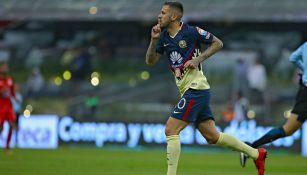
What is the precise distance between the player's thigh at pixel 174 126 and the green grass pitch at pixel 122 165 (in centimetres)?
319

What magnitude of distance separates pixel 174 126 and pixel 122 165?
5.73m

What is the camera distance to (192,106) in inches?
476

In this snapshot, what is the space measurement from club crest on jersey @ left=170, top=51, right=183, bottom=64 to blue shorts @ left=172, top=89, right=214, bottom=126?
0.42m

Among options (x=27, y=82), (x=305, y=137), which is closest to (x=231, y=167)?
(x=305, y=137)

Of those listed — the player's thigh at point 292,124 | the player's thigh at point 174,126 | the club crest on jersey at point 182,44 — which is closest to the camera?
the player's thigh at point 174,126

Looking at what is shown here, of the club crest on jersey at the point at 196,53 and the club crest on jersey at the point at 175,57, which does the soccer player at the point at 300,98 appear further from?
the club crest on jersey at the point at 175,57

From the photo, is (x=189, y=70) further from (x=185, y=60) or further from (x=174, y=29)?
(x=174, y=29)

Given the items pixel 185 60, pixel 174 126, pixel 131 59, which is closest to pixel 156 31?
pixel 185 60

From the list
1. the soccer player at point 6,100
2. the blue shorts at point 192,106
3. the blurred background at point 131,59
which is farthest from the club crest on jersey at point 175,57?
the blurred background at point 131,59

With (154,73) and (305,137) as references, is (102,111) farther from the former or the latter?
(305,137)

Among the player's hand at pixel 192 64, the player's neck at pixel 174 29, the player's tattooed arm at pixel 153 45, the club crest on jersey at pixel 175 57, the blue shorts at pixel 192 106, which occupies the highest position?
the player's neck at pixel 174 29

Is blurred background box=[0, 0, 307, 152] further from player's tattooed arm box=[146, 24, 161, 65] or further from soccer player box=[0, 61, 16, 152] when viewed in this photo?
player's tattooed arm box=[146, 24, 161, 65]

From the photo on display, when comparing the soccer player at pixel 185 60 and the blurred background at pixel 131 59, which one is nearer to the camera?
the soccer player at pixel 185 60

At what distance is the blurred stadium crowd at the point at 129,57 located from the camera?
28109 mm
